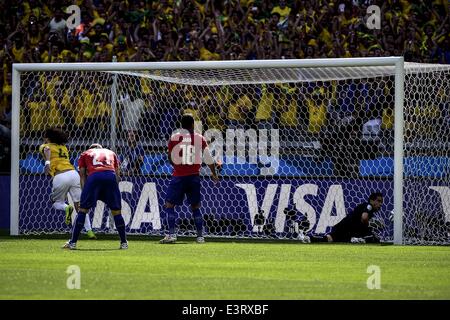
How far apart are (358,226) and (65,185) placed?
17.2 ft

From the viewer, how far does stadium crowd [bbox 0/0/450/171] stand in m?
21.6

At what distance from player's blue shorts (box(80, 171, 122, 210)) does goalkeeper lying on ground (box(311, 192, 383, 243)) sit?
409cm

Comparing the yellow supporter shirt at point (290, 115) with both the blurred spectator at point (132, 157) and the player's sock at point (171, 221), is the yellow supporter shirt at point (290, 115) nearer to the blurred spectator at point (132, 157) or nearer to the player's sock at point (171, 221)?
the blurred spectator at point (132, 157)

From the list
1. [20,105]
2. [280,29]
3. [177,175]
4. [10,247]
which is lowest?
[10,247]

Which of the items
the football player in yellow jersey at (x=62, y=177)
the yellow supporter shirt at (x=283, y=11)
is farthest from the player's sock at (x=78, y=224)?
the yellow supporter shirt at (x=283, y=11)

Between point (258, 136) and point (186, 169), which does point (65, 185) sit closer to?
point (186, 169)

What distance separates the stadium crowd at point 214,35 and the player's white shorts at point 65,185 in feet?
7.53

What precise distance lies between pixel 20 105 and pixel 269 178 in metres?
5.32

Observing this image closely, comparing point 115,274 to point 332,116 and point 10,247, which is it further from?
point 332,116

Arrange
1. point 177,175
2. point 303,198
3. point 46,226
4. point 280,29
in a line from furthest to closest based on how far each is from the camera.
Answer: point 280,29
point 46,226
point 303,198
point 177,175

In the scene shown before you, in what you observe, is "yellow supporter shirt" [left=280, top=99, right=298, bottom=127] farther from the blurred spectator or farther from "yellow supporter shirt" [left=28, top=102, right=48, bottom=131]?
"yellow supporter shirt" [left=28, top=102, right=48, bottom=131]

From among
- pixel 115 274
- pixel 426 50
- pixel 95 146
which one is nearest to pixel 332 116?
pixel 426 50
